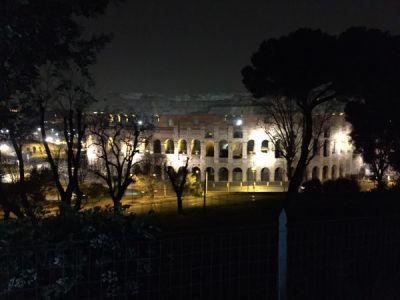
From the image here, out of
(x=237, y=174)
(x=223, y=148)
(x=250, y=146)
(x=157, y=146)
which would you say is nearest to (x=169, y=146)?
(x=157, y=146)

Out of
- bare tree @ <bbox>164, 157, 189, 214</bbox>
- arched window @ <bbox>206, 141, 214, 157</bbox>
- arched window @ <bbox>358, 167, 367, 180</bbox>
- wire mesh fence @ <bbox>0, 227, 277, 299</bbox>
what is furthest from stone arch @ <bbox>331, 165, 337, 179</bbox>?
wire mesh fence @ <bbox>0, 227, 277, 299</bbox>

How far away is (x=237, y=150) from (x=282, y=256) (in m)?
40.9

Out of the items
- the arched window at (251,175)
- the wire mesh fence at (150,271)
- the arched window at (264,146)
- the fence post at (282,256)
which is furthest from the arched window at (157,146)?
the fence post at (282,256)

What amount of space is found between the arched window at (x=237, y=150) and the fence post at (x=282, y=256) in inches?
1573

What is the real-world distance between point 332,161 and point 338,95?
29.6 metres

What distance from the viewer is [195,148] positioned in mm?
46156

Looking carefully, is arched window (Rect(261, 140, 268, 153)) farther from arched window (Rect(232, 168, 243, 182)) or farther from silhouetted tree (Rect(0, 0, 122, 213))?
silhouetted tree (Rect(0, 0, 122, 213))

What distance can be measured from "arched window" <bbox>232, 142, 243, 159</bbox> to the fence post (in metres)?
39.9

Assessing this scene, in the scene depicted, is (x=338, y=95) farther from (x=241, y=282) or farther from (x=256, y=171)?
(x=256, y=171)

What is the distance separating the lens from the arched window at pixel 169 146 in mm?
46031

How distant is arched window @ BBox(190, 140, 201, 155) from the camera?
4541 centimetres

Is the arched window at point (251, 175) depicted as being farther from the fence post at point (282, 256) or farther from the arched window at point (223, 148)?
the fence post at point (282, 256)

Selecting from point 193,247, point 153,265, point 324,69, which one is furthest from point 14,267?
point 324,69

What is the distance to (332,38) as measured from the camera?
55.9 ft
